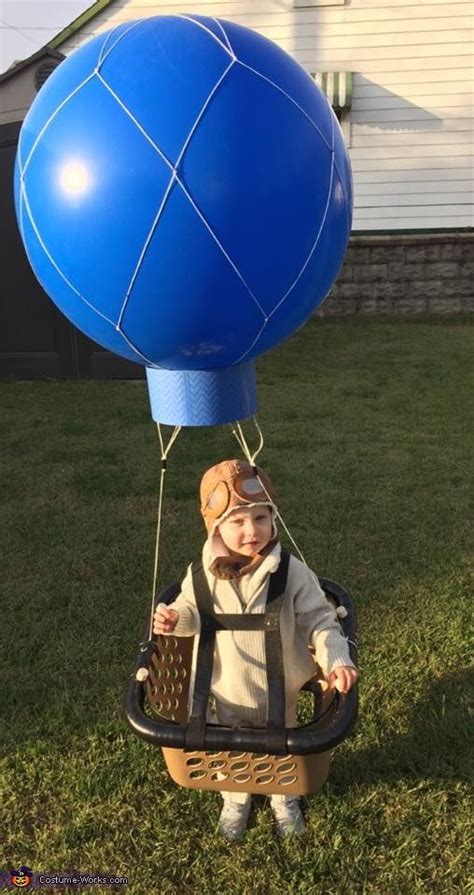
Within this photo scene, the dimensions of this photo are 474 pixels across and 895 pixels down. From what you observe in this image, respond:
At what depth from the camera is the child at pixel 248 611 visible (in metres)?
→ 1.90

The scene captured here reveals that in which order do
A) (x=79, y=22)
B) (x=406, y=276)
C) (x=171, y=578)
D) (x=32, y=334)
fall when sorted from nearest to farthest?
1. (x=171, y=578)
2. (x=32, y=334)
3. (x=79, y=22)
4. (x=406, y=276)

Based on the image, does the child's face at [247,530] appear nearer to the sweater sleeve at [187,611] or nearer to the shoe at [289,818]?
the sweater sleeve at [187,611]

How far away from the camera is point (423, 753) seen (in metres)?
2.25

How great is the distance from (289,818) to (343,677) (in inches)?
20.6

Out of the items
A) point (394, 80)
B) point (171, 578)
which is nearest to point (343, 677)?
point (171, 578)

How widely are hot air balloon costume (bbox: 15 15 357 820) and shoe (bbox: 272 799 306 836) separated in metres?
1.31

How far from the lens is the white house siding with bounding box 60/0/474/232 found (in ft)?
32.5

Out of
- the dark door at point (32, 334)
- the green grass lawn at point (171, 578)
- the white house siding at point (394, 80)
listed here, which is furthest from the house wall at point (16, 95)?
the green grass lawn at point (171, 578)

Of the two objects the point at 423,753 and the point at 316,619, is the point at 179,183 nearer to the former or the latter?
the point at 316,619

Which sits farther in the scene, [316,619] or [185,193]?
[316,619]

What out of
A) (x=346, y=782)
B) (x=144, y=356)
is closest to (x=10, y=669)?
(x=346, y=782)

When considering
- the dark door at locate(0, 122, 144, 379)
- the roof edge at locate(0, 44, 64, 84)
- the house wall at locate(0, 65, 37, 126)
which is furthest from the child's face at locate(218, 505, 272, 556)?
the house wall at locate(0, 65, 37, 126)

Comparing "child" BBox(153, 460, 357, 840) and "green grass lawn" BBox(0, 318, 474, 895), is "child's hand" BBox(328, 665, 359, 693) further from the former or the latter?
"green grass lawn" BBox(0, 318, 474, 895)

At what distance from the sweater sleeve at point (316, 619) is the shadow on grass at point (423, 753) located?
0.49 metres
